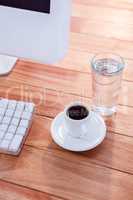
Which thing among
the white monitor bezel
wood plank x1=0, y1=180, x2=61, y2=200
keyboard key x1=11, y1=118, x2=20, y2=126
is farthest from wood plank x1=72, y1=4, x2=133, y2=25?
wood plank x1=0, y1=180, x2=61, y2=200

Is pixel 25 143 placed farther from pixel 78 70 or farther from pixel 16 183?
pixel 78 70

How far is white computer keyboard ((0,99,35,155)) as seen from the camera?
2.50 ft

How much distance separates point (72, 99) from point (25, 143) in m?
0.18

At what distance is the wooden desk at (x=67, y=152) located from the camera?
2.30 ft

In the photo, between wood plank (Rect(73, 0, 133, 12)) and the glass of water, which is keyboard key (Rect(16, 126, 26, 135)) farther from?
wood plank (Rect(73, 0, 133, 12))

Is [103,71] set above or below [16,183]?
above

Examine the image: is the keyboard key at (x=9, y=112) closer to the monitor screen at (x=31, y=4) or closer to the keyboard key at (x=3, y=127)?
the keyboard key at (x=3, y=127)

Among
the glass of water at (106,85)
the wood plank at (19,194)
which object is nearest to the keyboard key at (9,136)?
the wood plank at (19,194)

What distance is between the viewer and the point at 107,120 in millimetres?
848

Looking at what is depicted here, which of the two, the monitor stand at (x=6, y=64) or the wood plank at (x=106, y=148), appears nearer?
the wood plank at (x=106, y=148)

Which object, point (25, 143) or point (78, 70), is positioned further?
point (78, 70)

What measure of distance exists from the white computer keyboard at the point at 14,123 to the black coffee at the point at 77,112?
0.10 m

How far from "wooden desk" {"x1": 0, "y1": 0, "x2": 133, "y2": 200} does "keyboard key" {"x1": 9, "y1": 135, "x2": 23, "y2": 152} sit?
2 cm

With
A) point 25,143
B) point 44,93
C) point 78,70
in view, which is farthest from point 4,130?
point 78,70
